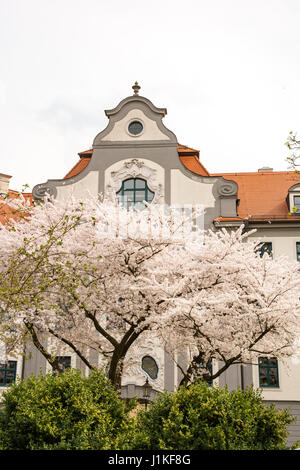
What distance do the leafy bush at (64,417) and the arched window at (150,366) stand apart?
13192 mm

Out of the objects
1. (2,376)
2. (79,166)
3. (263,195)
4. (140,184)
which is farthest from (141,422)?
(263,195)

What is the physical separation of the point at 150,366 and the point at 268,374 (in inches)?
224

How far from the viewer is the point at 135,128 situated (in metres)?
25.6

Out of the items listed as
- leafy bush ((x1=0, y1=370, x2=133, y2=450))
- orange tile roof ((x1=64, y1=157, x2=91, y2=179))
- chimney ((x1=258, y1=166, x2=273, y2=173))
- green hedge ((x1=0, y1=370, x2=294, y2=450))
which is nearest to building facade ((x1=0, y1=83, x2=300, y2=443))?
orange tile roof ((x1=64, y1=157, x2=91, y2=179))

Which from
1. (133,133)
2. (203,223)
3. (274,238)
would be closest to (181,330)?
(203,223)

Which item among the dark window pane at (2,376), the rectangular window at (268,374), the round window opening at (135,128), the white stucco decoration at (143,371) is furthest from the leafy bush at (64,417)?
the round window opening at (135,128)

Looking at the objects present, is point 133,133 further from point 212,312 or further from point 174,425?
point 174,425

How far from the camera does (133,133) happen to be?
25.5 meters

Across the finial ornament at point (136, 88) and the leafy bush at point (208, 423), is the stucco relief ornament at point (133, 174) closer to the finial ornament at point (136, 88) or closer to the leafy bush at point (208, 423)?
the finial ornament at point (136, 88)

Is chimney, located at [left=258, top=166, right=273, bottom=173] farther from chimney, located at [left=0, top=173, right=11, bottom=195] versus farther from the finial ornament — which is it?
chimney, located at [left=0, top=173, right=11, bottom=195]

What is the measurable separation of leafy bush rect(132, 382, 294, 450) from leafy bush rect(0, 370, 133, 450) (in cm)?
58

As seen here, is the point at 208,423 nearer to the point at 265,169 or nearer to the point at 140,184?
the point at 140,184

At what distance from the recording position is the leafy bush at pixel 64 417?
8.19 metres
